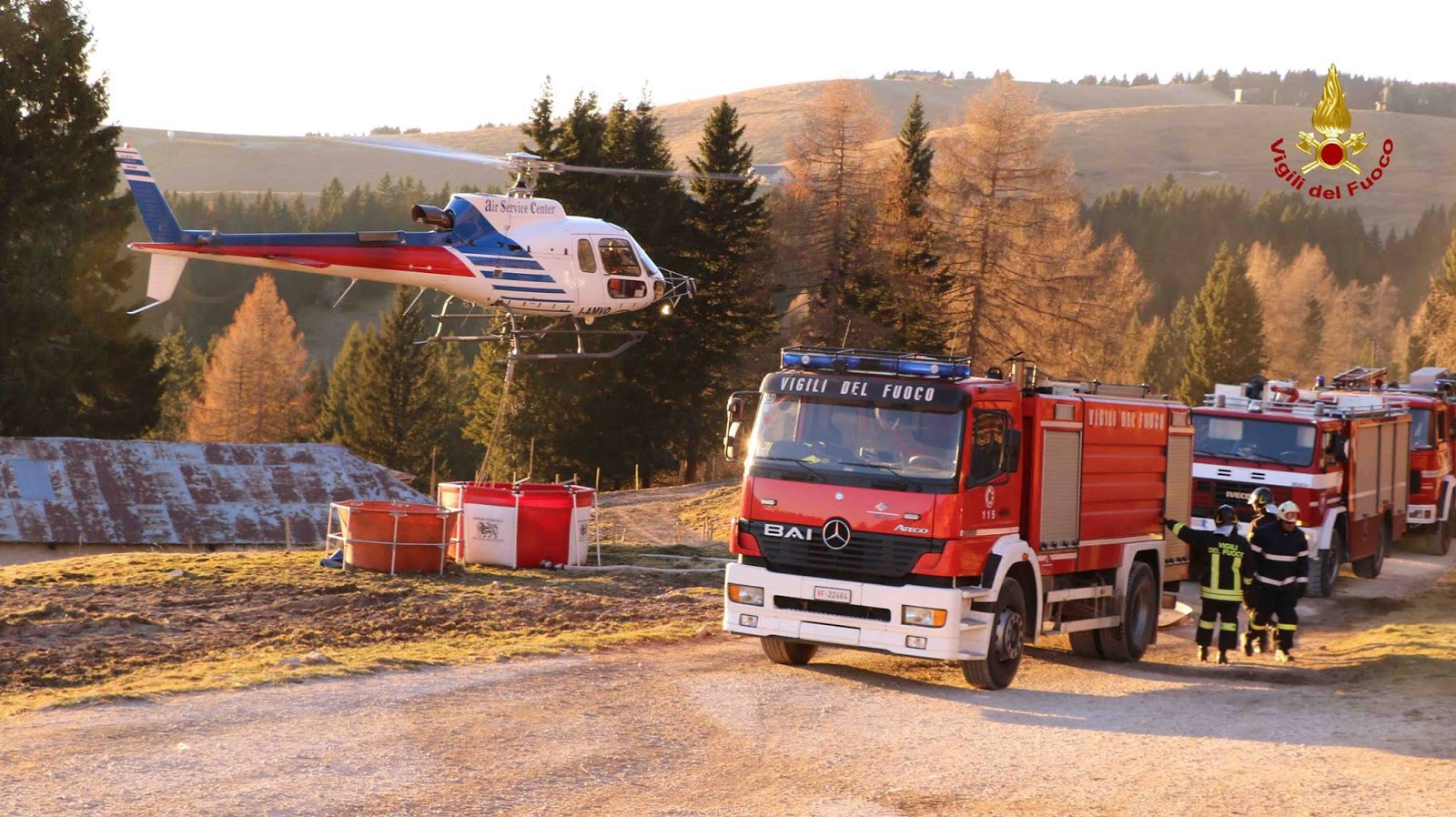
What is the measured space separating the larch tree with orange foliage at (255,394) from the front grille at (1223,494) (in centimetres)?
6746

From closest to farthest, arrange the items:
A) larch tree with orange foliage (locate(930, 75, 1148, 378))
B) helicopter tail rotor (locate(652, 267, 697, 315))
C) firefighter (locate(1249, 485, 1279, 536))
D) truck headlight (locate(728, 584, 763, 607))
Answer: truck headlight (locate(728, 584, 763, 607)) → firefighter (locate(1249, 485, 1279, 536)) → helicopter tail rotor (locate(652, 267, 697, 315)) → larch tree with orange foliage (locate(930, 75, 1148, 378))

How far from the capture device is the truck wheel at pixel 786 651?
1427 cm

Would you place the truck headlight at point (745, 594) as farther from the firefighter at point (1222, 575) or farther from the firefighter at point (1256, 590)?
the firefighter at point (1256, 590)

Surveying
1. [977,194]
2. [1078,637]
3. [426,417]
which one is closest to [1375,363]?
[977,194]

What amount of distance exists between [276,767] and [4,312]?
44.9 m

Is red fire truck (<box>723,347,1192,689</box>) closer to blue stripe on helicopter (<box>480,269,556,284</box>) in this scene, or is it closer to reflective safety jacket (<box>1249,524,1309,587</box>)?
reflective safety jacket (<box>1249,524,1309,587</box>)

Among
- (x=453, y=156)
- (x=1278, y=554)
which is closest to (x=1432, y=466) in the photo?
(x=1278, y=554)

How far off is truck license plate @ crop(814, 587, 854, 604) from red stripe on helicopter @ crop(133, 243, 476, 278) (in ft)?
44.9

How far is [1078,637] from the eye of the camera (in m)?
16.0

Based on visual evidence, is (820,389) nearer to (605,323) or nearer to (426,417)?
(605,323)

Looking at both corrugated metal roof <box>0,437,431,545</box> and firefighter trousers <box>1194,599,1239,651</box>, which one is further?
corrugated metal roof <box>0,437,431,545</box>

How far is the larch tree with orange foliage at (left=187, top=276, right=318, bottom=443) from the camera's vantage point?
81.4 metres

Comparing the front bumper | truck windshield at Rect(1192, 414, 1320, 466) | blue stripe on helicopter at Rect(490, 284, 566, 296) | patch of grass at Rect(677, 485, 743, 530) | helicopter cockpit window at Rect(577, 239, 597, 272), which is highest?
helicopter cockpit window at Rect(577, 239, 597, 272)

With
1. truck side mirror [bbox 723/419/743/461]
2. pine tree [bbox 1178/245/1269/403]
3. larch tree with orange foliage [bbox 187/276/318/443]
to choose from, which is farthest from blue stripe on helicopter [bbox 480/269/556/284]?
pine tree [bbox 1178/245/1269/403]
